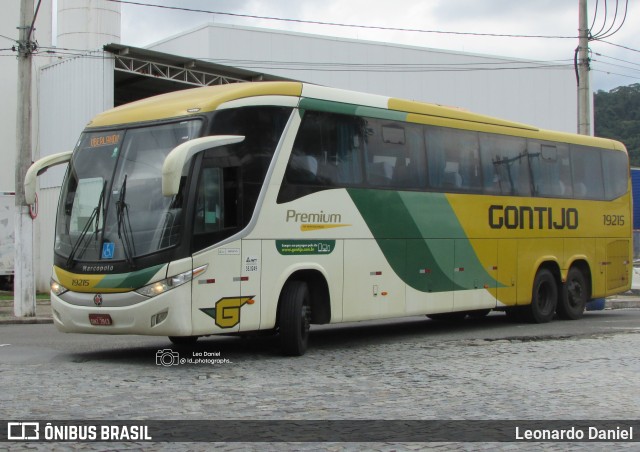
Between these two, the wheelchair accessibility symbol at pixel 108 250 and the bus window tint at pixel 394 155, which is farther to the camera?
the bus window tint at pixel 394 155

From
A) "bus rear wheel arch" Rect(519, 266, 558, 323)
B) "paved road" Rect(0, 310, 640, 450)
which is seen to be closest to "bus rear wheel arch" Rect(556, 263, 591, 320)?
"bus rear wheel arch" Rect(519, 266, 558, 323)

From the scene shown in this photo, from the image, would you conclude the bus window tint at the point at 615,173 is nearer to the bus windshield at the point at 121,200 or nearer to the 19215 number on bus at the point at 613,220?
the 19215 number on bus at the point at 613,220

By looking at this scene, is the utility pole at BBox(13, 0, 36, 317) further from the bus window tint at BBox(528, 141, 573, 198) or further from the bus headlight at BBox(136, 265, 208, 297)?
the bus window tint at BBox(528, 141, 573, 198)

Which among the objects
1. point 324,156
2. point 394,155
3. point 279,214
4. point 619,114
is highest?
point 619,114

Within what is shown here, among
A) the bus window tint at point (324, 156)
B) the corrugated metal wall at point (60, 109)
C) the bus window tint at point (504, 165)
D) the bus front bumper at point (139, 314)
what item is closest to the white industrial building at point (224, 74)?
the corrugated metal wall at point (60, 109)

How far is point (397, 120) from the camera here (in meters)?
14.2

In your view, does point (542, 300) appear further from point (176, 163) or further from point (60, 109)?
point (60, 109)

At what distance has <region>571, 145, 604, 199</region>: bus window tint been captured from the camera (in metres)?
18.7

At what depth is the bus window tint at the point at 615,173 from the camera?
19609 mm

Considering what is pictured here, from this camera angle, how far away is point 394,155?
1405 cm

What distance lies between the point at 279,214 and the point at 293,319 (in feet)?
4.61

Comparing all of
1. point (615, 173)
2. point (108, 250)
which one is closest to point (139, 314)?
point (108, 250)

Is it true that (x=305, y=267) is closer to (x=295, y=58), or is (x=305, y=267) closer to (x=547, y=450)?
(x=547, y=450)

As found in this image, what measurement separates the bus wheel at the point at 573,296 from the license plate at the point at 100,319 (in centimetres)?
1065
